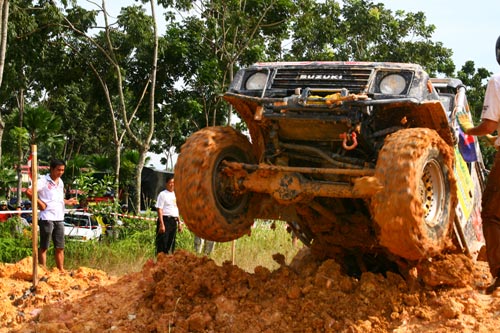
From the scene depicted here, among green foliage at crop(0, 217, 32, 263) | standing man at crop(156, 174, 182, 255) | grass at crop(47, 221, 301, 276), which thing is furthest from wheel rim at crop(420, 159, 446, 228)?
green foliage at crop(0, 217, 32, 263)

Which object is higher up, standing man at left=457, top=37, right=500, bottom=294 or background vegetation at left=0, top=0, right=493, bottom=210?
background vegetation at left=0, top=0, right=493, bottom=210

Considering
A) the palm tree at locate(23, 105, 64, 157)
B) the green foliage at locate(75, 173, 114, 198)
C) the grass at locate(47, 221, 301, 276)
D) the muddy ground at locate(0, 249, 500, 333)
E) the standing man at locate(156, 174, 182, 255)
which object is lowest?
the grass at locate(47, 221, 301, 276)

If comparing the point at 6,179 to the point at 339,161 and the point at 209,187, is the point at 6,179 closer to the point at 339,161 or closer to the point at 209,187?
the point at 209,187

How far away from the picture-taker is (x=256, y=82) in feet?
20.0

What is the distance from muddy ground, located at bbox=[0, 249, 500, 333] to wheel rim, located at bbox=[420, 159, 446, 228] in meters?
0.57

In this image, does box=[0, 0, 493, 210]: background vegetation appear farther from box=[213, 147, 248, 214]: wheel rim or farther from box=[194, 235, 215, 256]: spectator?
box=[213, 147, 248, 214]: wheel rim

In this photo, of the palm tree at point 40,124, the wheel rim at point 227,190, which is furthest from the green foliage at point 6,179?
the wheel rim at point 227,190

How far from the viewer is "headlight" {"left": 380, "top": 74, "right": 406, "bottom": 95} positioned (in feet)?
18.3

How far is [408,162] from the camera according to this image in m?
4.93

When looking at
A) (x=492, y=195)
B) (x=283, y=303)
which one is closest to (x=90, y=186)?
(x=283, y=303)

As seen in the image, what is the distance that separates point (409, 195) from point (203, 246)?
8.92m

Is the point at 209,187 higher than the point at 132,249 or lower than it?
higher

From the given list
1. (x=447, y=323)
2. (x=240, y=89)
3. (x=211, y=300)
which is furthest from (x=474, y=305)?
(x=240, y=89)

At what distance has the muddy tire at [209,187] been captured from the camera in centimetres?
577
